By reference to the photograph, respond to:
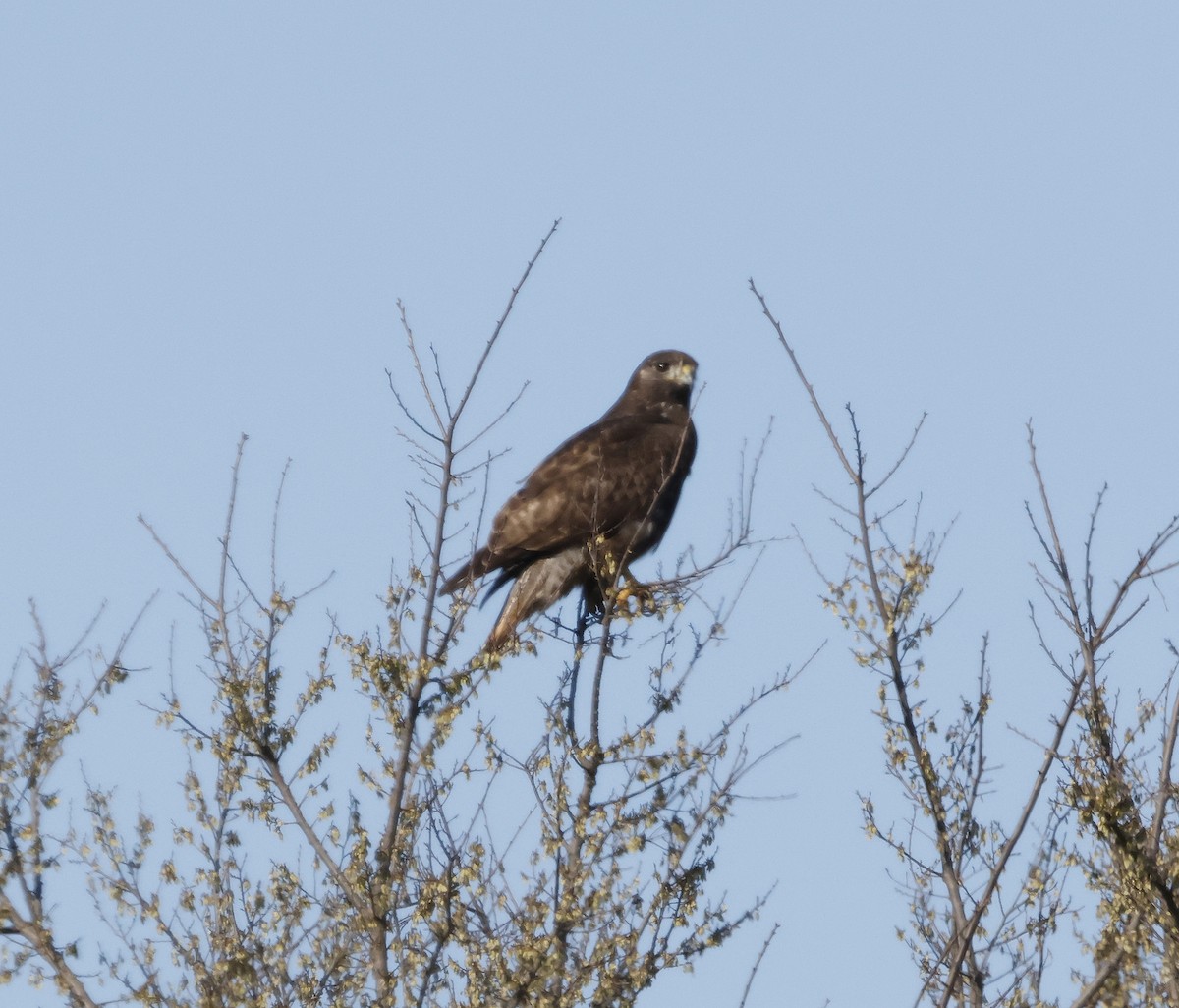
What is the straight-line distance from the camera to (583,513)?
397 inches

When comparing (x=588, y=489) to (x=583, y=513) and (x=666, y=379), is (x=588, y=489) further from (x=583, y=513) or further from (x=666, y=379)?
(x=666, y=379)

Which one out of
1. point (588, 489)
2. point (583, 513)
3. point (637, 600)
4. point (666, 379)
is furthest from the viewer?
point (666, 379)

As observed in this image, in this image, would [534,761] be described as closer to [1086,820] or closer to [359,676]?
[359,676]

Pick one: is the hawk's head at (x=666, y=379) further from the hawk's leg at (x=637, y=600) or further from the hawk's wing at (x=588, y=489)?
the hawk's leg at (x=637, y=600)

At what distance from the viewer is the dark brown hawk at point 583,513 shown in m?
9.77

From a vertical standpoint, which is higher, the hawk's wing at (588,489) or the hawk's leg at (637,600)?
the hawk's wing at (588,489)

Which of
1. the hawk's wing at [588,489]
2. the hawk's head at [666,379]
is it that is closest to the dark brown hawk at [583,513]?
the hawk's wing at [588,489]

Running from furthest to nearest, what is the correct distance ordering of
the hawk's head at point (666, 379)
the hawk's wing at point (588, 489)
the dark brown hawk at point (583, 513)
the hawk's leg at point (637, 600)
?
1. the hawk's head at point (666, 379)
2. the hawk's wing at point (588, 489)
3. the dark brown hawk at point (583, 513)
4. the hawk's leg at point (637, 600)

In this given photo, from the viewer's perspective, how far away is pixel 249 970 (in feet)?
19.4

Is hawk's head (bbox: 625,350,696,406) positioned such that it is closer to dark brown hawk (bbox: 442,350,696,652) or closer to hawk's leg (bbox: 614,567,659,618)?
dark brown hawk (bbox: 442,350,696,652)

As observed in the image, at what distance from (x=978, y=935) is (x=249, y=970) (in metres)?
2.39

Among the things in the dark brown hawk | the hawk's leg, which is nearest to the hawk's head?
the dark brown hawk

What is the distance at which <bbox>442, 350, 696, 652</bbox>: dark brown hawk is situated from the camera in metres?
9.77

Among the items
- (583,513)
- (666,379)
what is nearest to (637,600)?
(583,513)
